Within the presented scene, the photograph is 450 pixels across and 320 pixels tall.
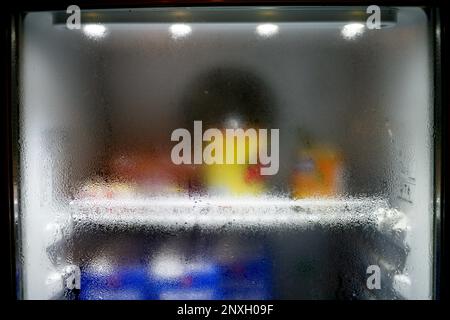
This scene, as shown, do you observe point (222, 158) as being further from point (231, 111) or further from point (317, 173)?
point (317, 173)

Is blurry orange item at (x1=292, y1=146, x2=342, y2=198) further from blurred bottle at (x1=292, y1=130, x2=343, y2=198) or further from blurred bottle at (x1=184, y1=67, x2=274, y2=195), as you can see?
blurred bottle at (x1=184, y1=67, x2=274, y2=195)

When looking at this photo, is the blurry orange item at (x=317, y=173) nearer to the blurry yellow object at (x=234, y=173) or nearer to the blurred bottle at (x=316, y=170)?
the blurred bottle at (x=316, y=170)

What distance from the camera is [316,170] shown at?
4.26 ft

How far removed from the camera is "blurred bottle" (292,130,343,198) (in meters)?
1.29

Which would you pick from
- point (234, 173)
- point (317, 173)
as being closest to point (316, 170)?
point (317, 173)

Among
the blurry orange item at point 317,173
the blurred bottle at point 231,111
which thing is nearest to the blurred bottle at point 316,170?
the blurry orange item at point 317,173

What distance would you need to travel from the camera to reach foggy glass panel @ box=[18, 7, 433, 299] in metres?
1.28

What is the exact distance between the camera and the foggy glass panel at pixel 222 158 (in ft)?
4.21

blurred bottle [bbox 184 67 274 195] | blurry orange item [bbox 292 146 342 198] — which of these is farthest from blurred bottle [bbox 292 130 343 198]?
blurred bottle [bbox 184 67 274 195]

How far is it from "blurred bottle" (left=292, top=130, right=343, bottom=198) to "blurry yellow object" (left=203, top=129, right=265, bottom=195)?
0.17 meters

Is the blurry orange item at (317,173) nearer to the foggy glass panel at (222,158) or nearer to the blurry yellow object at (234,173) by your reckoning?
the foggy glass panel at (222,158)

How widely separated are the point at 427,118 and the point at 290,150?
57cm

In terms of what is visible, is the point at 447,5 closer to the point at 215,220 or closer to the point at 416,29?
the point at 416,29
